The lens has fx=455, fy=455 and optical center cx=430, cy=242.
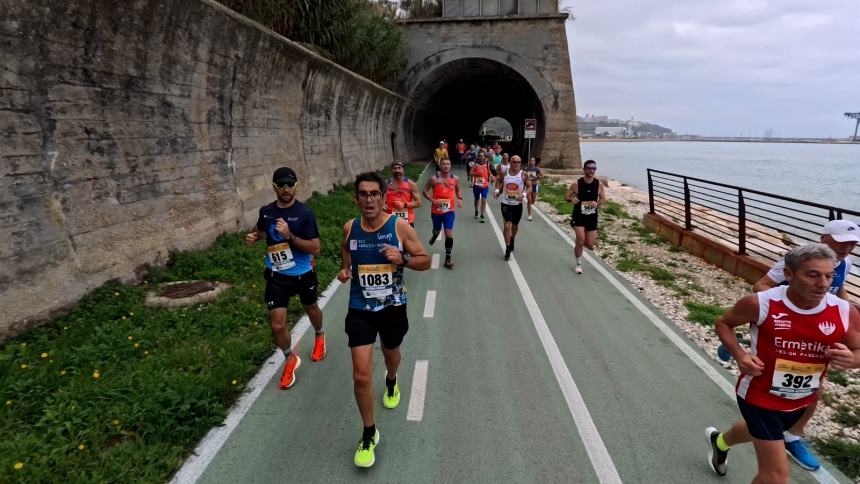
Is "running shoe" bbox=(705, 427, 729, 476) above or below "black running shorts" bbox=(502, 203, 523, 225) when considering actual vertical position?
below

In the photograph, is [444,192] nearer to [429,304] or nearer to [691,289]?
[429,304]

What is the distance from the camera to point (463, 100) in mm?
46594

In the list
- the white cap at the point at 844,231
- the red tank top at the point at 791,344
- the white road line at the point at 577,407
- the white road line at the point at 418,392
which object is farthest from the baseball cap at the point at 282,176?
the white cap at the point at 844,231

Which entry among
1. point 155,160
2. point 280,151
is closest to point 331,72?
point 280,151

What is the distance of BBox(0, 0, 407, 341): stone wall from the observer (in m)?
5.01

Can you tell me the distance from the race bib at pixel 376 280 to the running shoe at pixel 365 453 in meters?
1.14

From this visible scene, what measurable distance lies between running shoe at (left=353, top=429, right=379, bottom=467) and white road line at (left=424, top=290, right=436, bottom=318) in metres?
3.08

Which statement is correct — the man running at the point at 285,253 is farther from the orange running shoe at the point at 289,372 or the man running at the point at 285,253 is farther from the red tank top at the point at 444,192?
the red tank top at the point at 444,192

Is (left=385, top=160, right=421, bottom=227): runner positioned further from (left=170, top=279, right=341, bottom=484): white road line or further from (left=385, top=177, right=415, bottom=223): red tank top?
(left=170, top=279, right=341, bottom=484): white road line

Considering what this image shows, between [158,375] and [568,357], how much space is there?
443 centimetres

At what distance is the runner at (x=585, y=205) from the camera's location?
8.73m

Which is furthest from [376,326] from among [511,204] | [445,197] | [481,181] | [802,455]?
[481,181]

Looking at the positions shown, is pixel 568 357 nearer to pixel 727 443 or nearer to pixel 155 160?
pixel 727 443

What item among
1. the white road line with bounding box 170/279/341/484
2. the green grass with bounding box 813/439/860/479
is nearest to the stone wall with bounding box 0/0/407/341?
the white road line with bounding box 170/279/341/484
